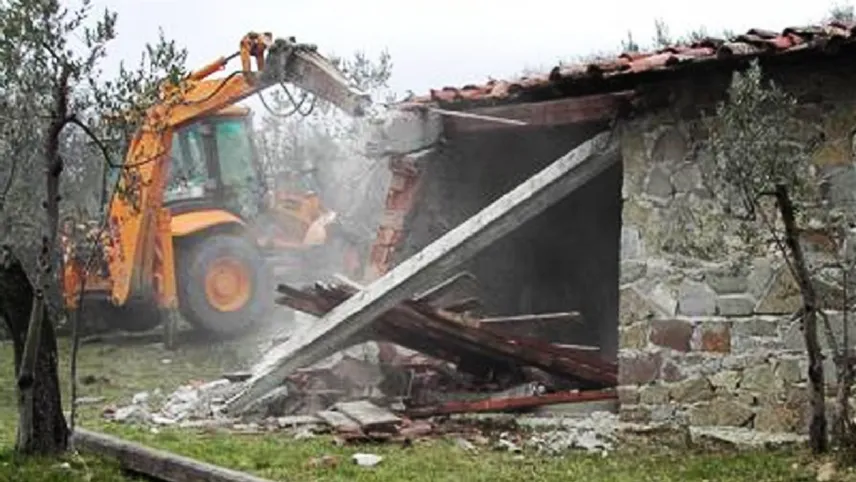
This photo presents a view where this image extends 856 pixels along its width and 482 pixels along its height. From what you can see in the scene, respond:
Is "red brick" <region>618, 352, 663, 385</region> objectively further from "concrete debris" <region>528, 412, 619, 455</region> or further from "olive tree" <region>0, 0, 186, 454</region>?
"olive tree" <region>0, 0, 186, 454</region>

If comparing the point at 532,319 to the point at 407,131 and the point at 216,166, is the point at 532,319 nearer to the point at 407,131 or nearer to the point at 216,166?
the point at 407,131

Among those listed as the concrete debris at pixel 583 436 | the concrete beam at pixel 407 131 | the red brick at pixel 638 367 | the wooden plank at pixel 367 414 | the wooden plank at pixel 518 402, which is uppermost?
the concrete beam at pixel 407 131

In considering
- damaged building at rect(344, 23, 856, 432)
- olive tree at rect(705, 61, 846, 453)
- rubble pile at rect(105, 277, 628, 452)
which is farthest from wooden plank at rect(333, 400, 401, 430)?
olive tree at rect(705, 61, 846, 453)

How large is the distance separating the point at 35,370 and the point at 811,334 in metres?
4.77

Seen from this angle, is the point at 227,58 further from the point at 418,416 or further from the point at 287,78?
the point at 418,416

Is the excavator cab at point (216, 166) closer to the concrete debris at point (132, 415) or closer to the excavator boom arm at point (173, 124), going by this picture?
the excavator boom arm at point (173, 124)

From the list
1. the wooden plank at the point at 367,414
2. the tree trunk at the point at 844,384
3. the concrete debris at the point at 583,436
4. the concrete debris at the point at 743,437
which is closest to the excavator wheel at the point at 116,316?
the wooden plank at the point at 367,414

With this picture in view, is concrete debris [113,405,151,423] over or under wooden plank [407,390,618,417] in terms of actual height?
under

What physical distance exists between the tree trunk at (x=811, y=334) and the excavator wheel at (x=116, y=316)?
33.4 feet

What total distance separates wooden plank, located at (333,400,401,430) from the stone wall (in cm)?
178

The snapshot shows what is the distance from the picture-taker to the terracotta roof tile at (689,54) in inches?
320

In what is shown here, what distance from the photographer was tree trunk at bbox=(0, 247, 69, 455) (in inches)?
305

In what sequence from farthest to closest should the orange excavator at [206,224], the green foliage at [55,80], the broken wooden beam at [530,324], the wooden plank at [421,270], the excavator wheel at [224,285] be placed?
the excavator wheel at [224,285]
the orange excavator at [206,224]
the broken wooden beam at [530,324]
the wooden plank at [421,270]
the green foliage at [55,80]

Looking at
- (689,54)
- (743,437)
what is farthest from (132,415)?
(689,54)
